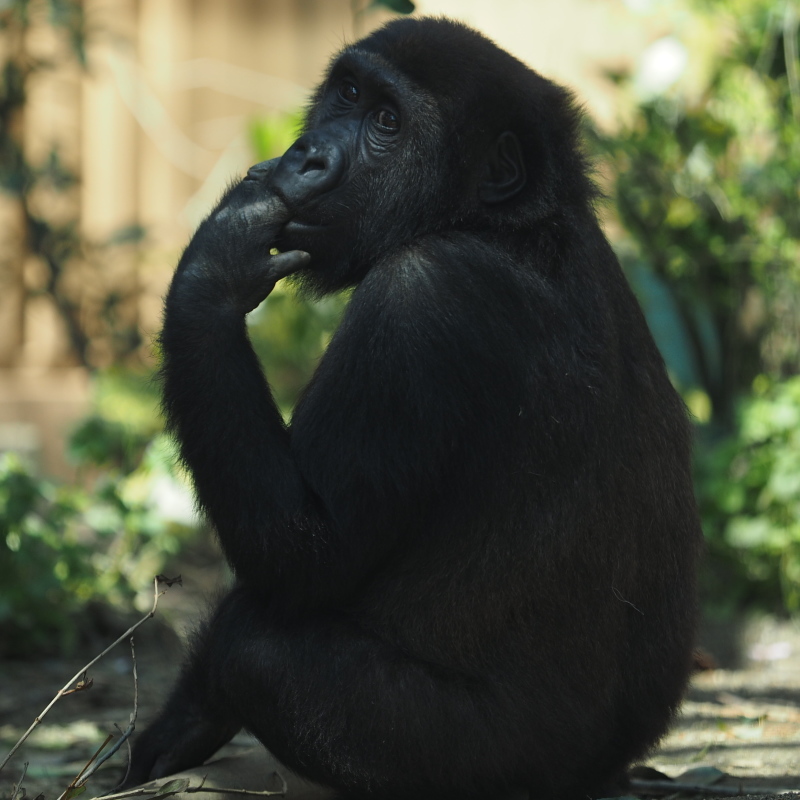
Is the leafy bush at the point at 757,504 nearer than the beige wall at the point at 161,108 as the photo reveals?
Yes

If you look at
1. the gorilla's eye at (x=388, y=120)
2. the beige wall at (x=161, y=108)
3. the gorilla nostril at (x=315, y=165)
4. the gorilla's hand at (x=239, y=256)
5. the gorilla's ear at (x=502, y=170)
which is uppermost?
the beige wall at (x=161, y=108)

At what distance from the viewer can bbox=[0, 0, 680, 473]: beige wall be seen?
29.3 feet

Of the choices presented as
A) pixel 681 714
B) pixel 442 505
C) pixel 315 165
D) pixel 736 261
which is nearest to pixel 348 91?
pixel 315 165

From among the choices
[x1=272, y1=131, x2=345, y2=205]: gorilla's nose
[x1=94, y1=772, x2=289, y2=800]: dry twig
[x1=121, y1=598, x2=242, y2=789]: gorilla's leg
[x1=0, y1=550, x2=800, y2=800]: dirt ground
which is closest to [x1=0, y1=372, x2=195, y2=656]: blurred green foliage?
[x1=0, y1=550, x2=800, y2=800]: dirt ground

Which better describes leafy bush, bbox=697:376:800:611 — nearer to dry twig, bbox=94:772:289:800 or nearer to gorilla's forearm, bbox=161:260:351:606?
dry twig, bbox=94:772:289:800

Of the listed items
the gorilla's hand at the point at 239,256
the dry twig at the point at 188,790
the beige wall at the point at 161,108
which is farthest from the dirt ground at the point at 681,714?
the beige wall at the point at 161,108

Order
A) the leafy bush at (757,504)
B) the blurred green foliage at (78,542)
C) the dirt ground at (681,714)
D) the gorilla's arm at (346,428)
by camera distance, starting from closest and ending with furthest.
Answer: the gorilla's arm at (346,428), the dirt ground at (681,714), the blurred green foliage at (78,542), the leafy bush at (757,504)

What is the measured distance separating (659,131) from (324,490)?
5013 millimetres

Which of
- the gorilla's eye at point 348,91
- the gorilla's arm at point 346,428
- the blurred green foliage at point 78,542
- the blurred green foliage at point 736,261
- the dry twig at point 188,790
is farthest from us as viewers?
the blurred green foliage at point 736,261

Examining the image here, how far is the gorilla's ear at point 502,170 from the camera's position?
10.1 feet

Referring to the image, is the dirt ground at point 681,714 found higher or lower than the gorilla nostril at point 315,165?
lower

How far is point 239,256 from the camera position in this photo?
302 centimetres

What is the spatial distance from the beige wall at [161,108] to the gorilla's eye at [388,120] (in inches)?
218

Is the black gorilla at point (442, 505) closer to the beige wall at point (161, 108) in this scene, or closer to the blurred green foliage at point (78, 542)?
the blurred green foliage at point (78, 542)
